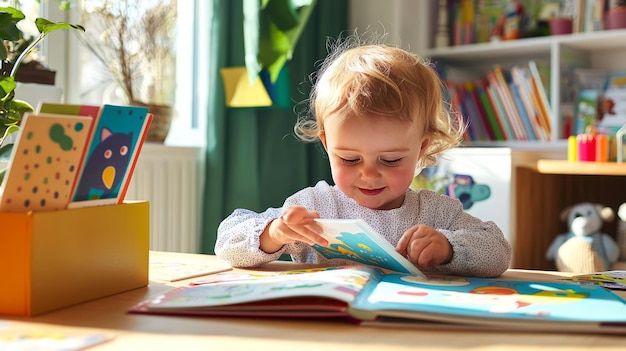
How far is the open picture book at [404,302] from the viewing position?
2.23ft

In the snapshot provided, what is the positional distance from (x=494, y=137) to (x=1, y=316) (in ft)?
8.39

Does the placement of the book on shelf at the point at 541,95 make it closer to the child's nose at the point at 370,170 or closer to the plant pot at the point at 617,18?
the plant pot at the point at 617,18

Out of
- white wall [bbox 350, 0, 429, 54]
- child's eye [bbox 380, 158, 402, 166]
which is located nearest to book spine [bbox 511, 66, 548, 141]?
white wall [bbox 350, 0, 429, 54]

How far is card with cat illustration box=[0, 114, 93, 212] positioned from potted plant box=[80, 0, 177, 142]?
5.42 feet

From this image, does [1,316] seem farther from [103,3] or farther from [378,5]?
[378,5]

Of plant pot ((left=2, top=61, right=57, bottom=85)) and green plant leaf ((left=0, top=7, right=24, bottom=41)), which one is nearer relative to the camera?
green plant leaf ((left=0, top=7, right=24, bottom=41))

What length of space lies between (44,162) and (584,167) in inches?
77.0

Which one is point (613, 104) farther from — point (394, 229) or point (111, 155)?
point (111, 155)

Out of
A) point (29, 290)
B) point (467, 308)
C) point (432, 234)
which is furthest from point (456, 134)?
point (29, 290)

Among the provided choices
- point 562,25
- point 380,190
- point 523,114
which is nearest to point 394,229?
point 380,190

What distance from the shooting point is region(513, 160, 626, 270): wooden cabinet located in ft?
7.97

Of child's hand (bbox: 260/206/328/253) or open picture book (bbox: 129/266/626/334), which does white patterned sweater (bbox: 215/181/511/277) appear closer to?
child's hand (bbox: 260/206/328/253)

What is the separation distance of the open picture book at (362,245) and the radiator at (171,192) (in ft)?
4.86

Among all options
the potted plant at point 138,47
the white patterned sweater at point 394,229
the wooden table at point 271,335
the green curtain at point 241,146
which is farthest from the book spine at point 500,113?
the wooden table at point 271,335
